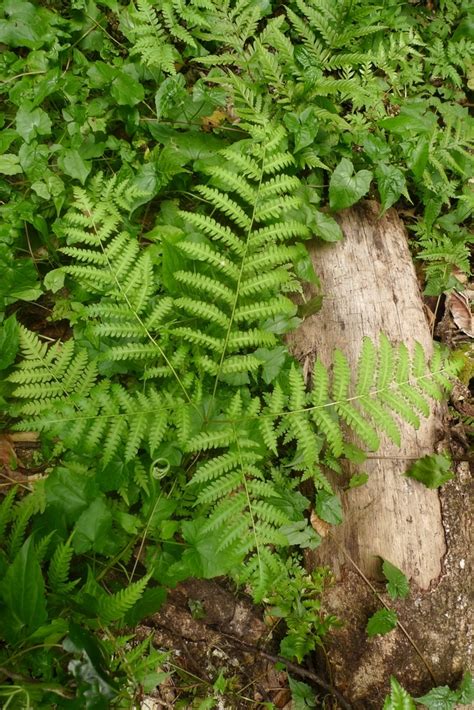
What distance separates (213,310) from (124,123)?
4.69ft

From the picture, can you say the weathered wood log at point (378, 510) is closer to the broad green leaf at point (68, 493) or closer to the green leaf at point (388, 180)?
the green leaf at point (388, 180)

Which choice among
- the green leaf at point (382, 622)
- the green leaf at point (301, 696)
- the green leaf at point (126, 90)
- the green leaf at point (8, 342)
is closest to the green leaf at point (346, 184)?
the green leaf at point (126, 90)

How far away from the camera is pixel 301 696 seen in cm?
257

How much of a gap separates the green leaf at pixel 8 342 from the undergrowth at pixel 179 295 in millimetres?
13

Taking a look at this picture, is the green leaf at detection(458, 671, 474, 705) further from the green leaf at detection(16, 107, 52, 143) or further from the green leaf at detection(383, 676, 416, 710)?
the green leaf at detection(16, 107, 52, 143)

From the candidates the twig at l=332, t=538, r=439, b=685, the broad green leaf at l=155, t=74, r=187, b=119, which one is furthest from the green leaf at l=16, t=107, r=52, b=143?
the twig at l=332, t=538, r=439, b=685

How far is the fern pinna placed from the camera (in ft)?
7.51

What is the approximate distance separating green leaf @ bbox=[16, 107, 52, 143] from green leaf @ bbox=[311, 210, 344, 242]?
4.97 feet

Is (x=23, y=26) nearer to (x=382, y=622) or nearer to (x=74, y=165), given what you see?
(x=74, y=165)

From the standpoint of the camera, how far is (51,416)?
2.26 meters

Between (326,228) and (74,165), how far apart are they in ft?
4.59

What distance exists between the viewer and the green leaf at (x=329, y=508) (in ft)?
8.62

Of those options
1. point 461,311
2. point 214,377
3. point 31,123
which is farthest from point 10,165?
point 461,311

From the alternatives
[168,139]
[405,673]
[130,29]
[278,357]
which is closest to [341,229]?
[278,357]
